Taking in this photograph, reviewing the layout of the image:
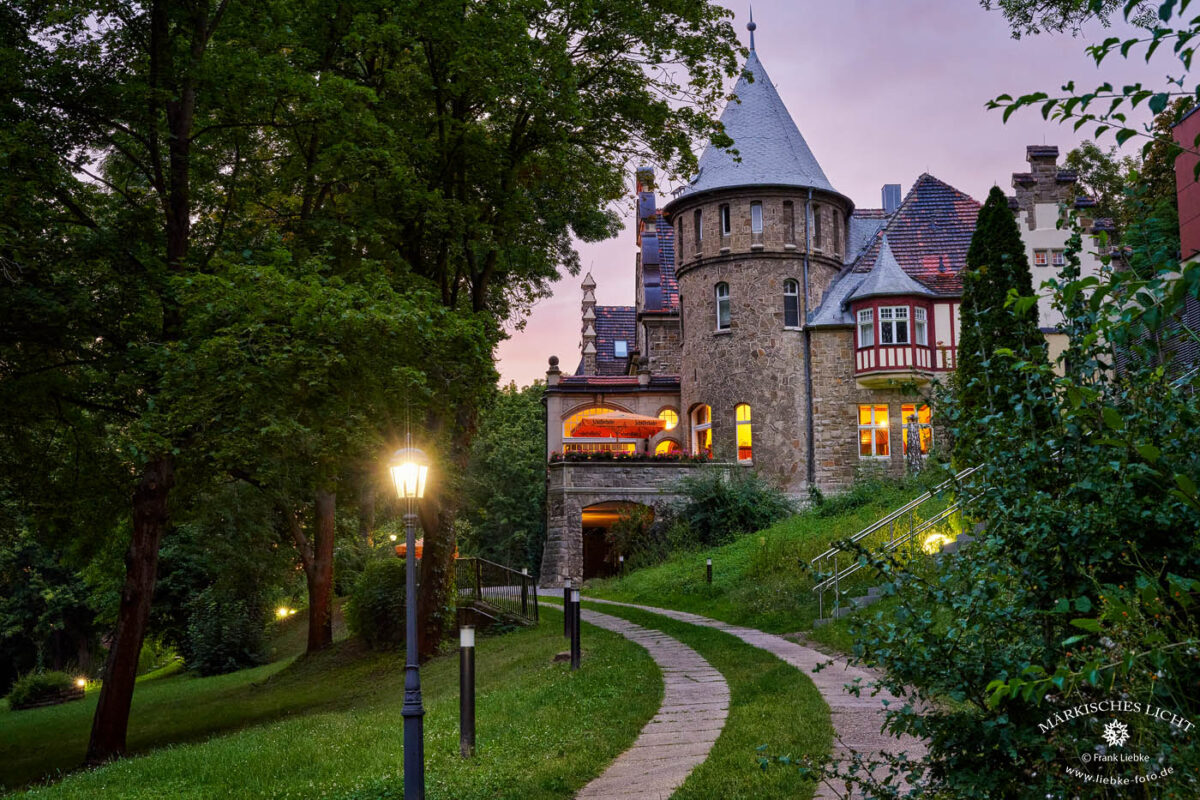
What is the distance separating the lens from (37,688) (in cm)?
2933

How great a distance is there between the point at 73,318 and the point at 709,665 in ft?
32.6

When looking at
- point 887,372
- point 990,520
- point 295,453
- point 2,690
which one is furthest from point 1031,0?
point 2,690

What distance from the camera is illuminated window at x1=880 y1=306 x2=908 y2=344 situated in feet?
110

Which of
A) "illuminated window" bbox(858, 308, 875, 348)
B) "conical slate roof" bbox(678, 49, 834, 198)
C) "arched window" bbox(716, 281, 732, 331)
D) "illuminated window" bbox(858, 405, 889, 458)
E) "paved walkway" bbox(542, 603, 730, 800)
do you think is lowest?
"paved walkway" bbox(542, 603, 730, 800)

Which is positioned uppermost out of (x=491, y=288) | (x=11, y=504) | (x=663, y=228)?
(x=663, y=228)

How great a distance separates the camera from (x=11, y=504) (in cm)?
1898

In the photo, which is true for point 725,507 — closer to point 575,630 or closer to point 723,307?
point 723,307

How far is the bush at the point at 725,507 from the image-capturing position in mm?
→ 30234

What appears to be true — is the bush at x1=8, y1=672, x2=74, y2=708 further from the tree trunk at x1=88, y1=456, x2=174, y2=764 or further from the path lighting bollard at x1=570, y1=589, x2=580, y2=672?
the path lighting bollard at x1=570, y1=589, x2=580, y2=672

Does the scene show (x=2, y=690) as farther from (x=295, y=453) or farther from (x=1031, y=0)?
(x=1031, y=0)

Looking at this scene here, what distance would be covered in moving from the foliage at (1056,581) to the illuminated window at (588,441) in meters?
30.5

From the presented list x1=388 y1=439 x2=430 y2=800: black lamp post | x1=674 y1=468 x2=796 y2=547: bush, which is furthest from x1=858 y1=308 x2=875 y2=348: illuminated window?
x1=388 y1=439 x2=430 y2=800: black lamp post

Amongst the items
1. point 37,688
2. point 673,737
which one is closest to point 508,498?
point 37,688

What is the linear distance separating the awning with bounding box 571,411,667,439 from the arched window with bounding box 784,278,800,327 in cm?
587
